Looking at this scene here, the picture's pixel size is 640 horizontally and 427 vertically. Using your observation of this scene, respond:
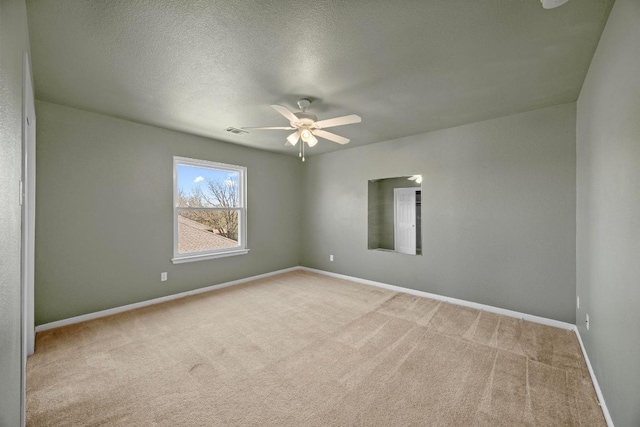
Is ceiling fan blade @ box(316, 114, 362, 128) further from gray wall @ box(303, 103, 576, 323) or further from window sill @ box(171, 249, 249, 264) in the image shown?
window sill @ box(171, 249, 249, 264)

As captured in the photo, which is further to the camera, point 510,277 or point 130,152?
point 130,152

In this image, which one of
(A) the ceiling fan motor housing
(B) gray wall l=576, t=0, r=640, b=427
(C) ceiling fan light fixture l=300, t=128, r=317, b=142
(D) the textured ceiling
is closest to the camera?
(B) gray wall l=576, t=0, r=640, b=427

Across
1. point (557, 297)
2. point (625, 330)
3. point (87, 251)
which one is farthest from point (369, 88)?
point (87, 251)

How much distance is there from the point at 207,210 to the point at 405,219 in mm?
3537

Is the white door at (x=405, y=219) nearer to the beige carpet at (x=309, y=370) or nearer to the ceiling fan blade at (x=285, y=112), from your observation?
the beige carpet at (x=309, y=370)

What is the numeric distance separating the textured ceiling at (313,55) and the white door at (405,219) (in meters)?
1.93

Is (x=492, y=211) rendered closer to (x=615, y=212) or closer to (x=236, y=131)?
(x=615, y=212)

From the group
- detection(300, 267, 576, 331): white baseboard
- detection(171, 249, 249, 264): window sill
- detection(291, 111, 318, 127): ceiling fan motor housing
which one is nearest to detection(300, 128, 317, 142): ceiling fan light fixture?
detection(291, 111, 318, 127): ceiling fan motor housing

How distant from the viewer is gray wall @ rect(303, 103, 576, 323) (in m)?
3.02

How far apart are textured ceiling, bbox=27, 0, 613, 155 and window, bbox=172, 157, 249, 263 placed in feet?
3.86

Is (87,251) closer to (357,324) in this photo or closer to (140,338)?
(140,338)

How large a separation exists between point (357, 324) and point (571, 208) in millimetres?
2703

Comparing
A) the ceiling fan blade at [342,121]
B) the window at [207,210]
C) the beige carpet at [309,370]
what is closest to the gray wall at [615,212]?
the beige carpet at [309,370]

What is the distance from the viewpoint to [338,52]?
6.57 ft
